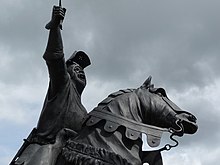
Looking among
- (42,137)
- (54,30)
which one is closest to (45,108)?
(42,137)

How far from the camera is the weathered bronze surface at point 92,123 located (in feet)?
23.2

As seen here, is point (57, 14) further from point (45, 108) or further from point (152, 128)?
point (152, 128)

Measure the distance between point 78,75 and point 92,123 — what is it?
2.91 feet

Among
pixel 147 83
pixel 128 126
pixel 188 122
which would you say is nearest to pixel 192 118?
pixel 188 122

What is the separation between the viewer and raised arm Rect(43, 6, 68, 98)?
7.09 m

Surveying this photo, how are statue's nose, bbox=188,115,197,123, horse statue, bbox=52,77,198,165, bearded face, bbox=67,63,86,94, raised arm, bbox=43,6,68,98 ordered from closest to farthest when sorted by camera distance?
horse statue, bbox=52,77,198,165
raised arm, bbox=43,6,68,98
statue's nose, bbox=188,115,197,123
bearded face, bbox=67,63,86,94

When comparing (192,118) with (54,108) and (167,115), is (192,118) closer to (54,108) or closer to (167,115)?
(167,115)

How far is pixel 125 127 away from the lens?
7199mm

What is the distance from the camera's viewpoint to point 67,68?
26.1 feet

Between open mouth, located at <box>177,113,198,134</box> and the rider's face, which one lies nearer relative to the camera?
open mouth, located at <box>177,113,198,134</box>

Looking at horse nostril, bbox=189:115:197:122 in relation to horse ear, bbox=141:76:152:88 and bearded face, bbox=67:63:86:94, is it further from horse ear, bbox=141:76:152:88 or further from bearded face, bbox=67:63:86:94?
bearded face, bbox=67:63:86:94

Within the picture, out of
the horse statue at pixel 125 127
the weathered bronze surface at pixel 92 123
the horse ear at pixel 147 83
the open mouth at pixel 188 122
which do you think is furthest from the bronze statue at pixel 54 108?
the open mouth at pixel 188 122

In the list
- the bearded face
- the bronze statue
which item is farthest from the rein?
the bearded face

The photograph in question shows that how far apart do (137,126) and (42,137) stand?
1.19 metres
